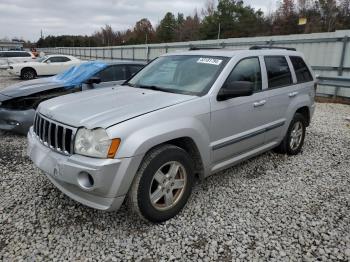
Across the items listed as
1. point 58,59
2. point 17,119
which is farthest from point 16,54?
point 17,119

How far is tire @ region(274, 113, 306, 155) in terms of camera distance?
489 cm

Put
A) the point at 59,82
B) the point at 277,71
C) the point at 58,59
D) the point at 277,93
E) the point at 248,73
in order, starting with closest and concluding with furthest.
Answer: the point at 248,73
the point at 277,93
the point at 277,71
the point at 59,82
the point at 58,59

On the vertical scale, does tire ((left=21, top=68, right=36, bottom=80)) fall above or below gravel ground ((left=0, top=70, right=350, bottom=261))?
above

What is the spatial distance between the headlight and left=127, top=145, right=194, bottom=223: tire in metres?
0.35

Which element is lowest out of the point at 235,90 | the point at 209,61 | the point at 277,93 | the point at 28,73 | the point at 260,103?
the point at 28,73

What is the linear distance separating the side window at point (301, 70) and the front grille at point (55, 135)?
363cm

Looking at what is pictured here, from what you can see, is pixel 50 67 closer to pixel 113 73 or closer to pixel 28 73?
pixel 28 73

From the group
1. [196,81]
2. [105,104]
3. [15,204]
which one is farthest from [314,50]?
[15,204]

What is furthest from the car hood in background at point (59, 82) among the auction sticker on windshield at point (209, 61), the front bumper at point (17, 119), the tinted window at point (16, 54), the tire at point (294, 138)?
the tinted window at point (16, 54)

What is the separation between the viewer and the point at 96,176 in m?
2.58

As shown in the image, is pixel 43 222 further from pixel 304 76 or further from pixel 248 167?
pixel 304 76

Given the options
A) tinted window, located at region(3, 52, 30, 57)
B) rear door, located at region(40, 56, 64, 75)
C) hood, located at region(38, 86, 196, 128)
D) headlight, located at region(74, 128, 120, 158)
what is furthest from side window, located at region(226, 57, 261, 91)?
tinted window, located at region(3, 52, 30, 57)

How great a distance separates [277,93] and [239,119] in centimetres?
99

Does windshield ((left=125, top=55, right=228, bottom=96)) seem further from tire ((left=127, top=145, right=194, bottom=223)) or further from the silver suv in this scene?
tire ((left=127, top=145, right=194, bottom=223))
